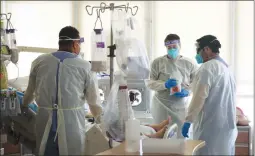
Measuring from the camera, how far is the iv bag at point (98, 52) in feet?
8.14

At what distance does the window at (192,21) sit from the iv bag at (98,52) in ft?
8.52

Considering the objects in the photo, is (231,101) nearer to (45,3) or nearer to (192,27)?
(192,27)

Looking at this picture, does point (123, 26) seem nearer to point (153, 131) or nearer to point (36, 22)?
point (153, 131)

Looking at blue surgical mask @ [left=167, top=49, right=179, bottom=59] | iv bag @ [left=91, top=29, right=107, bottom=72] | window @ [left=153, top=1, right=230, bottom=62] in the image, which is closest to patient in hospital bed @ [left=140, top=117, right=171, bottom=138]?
iv bag @ [left=91, top=29, right=107, bottom=72]

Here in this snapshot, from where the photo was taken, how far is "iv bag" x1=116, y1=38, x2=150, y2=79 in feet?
7.36


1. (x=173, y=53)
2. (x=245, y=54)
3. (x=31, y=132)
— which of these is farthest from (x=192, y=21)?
(x=31, y=132)

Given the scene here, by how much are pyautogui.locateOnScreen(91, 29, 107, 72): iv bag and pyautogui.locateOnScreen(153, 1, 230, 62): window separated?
8.52 ft

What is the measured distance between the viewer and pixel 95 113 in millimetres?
2516

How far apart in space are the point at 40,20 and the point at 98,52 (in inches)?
122

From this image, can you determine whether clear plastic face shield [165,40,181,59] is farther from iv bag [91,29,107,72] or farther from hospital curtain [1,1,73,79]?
hospital curtain [1,1,73,79]

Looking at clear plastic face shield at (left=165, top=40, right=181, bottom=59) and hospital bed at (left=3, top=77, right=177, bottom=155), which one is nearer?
hospital bed at (left=3, top=77, right=177, bottom=155)

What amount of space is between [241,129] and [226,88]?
4.17ft

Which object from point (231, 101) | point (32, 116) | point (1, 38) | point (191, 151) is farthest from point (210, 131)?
point (1, 38)

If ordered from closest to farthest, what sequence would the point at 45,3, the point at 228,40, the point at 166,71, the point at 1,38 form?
the point at 1,38 → the point at 166,71 → the point at 228,40 → the point at 45,3
